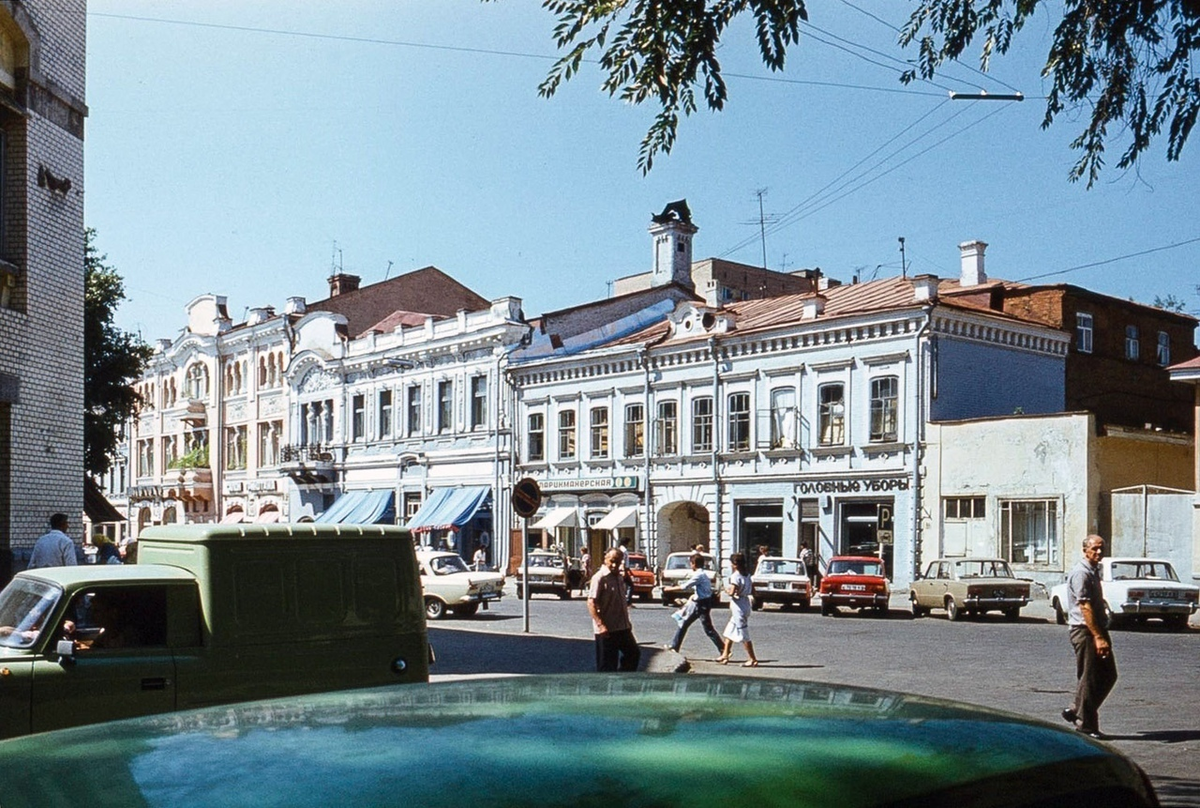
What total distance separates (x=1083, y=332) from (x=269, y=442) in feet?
116

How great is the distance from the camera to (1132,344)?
140 ft

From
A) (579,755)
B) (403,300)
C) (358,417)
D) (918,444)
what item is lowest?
(579,755)

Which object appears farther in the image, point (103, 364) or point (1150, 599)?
point (103, 364)

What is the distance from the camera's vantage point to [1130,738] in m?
11.0

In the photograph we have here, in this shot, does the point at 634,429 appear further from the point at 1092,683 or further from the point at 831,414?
the point at 1092,683

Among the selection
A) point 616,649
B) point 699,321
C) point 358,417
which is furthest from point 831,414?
point 616,649

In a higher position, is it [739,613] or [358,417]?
[358,417]

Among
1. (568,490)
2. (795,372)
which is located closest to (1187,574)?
(795,372)

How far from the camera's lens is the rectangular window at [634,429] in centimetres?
4434

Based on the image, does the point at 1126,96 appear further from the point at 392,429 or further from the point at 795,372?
the point at 392,429

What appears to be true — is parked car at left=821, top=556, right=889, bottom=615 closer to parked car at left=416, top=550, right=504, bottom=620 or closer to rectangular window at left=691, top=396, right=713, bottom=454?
parked car at left=416, top=550, right=504, bottom=620

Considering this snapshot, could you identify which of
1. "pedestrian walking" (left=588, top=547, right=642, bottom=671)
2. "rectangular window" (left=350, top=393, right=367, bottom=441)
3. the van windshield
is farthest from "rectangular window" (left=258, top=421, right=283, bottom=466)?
the van windshield

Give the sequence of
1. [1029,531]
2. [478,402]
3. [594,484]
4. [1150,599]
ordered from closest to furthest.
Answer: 1. [1150,599]
2. [1029,531]
3. [594,484]
4. [478,402]

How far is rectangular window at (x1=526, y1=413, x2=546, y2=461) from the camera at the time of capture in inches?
1884
